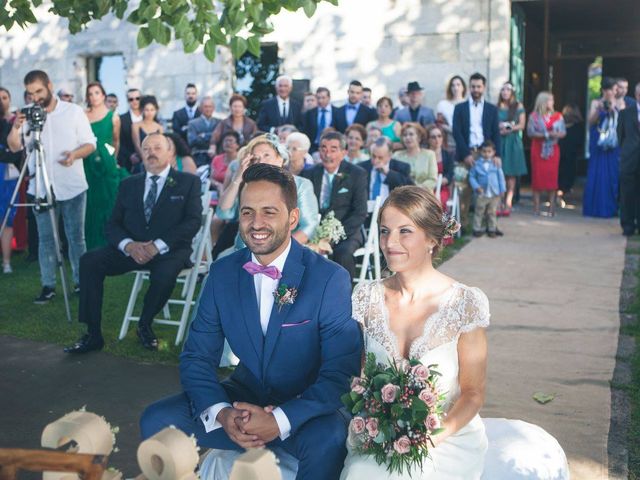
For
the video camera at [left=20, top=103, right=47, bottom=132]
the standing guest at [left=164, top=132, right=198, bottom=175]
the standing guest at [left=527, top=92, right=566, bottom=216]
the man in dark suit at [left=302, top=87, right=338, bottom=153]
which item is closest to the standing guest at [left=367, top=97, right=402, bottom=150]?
the man in dark suit at [left=302, top=87, right=338, bottom=153]

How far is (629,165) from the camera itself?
37.6 ft

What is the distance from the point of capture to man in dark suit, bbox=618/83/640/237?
11312mm

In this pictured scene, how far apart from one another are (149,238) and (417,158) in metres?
4.85

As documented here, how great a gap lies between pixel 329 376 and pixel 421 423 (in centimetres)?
55

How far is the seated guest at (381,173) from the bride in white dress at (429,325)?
19.3 ft

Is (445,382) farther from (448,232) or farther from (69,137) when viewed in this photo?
(69,137)

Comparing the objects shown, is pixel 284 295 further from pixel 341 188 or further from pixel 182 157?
pixel 182 157

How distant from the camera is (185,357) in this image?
341cm

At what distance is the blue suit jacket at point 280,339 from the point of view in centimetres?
327

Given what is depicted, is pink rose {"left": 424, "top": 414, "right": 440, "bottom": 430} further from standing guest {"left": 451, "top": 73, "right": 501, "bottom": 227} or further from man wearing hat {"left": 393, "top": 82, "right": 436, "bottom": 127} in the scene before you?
man wearing hat {"left": 393, "top": 82, "right": 436, "bottom": 127}

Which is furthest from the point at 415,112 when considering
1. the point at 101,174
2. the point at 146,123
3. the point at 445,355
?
the point at 445,355

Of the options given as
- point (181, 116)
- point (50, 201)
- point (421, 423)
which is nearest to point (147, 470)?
point (421, 423)

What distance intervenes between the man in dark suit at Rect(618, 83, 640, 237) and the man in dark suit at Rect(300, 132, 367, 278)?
5.56 m

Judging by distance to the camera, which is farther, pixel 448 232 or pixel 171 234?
pixel 171 234
